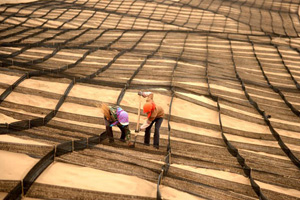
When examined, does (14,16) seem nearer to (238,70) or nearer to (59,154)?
(238,70)

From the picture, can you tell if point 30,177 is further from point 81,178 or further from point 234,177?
point 234,177

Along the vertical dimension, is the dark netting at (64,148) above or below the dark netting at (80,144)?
above

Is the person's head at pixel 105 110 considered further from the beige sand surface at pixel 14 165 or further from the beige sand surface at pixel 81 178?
the beige sand surface at pixel 14 165

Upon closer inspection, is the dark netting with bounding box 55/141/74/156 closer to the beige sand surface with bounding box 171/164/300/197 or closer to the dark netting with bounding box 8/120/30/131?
the dark netting with bounding box 8/120/30/131

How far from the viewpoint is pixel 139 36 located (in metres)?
14.1

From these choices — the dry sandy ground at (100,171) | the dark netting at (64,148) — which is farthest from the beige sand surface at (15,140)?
the dark netting at (64,148)

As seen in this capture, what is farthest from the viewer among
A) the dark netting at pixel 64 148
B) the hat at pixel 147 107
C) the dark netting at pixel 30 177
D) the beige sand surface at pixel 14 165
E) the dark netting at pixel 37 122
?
the dark netting at pixel 37 122

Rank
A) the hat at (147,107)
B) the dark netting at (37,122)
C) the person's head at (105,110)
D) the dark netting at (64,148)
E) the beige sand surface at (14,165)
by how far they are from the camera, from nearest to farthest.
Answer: the beige sand surface at (14,165)
the dark netting at (64,148)
the person's head at (105,110)
the hat at (147,107)
the dark netting at (37,122)

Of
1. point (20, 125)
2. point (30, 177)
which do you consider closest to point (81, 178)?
point (30, 177)

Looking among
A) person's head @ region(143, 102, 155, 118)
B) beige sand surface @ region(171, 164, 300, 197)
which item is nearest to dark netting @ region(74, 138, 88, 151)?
person's head @ region(143, 102, 155, 118)

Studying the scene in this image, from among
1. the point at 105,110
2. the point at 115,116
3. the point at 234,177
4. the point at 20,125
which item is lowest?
the point at 234,177

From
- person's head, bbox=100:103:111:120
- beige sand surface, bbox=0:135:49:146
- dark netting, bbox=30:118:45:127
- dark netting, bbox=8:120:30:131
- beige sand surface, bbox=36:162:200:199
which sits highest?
person's head, bbox=100:103:111:120

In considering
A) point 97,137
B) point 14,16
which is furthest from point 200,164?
point 14,16

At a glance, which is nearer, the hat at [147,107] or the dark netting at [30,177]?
the dark netting at [30,177]
